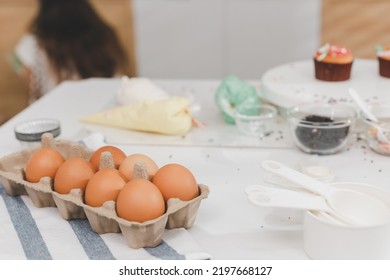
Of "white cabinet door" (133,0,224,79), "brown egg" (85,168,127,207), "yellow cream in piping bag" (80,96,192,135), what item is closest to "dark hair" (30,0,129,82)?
"white cabinet door" (133,0,224,79)

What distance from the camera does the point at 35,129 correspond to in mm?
1257

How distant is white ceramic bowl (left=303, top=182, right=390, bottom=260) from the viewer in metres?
0.75

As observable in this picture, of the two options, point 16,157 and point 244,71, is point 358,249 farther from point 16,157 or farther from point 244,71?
point 244,71

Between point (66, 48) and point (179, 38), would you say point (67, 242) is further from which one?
point (179, 38)

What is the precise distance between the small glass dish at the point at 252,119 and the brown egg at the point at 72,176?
493 mm

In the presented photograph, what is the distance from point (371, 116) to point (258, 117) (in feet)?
0.84

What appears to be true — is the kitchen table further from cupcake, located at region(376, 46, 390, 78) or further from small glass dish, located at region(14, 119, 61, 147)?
cupcake, located at region(376, 46, 390, 78)

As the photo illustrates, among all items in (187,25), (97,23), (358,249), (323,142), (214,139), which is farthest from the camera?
(187,25)

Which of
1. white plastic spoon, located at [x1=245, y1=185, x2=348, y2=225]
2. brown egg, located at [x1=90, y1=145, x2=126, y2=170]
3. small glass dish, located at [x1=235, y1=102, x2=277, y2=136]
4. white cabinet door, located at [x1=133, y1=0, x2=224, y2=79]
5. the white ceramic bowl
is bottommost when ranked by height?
white cabinet door, located at [x1=133, y1=0, x2=224, y2=79]

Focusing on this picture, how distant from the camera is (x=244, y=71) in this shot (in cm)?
288

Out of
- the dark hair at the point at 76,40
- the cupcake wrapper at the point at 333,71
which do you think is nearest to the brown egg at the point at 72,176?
the cupcake wrapper at the point at 333,71

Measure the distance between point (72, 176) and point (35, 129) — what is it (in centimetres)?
41

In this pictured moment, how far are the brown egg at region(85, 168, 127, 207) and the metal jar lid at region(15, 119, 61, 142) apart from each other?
39cm
